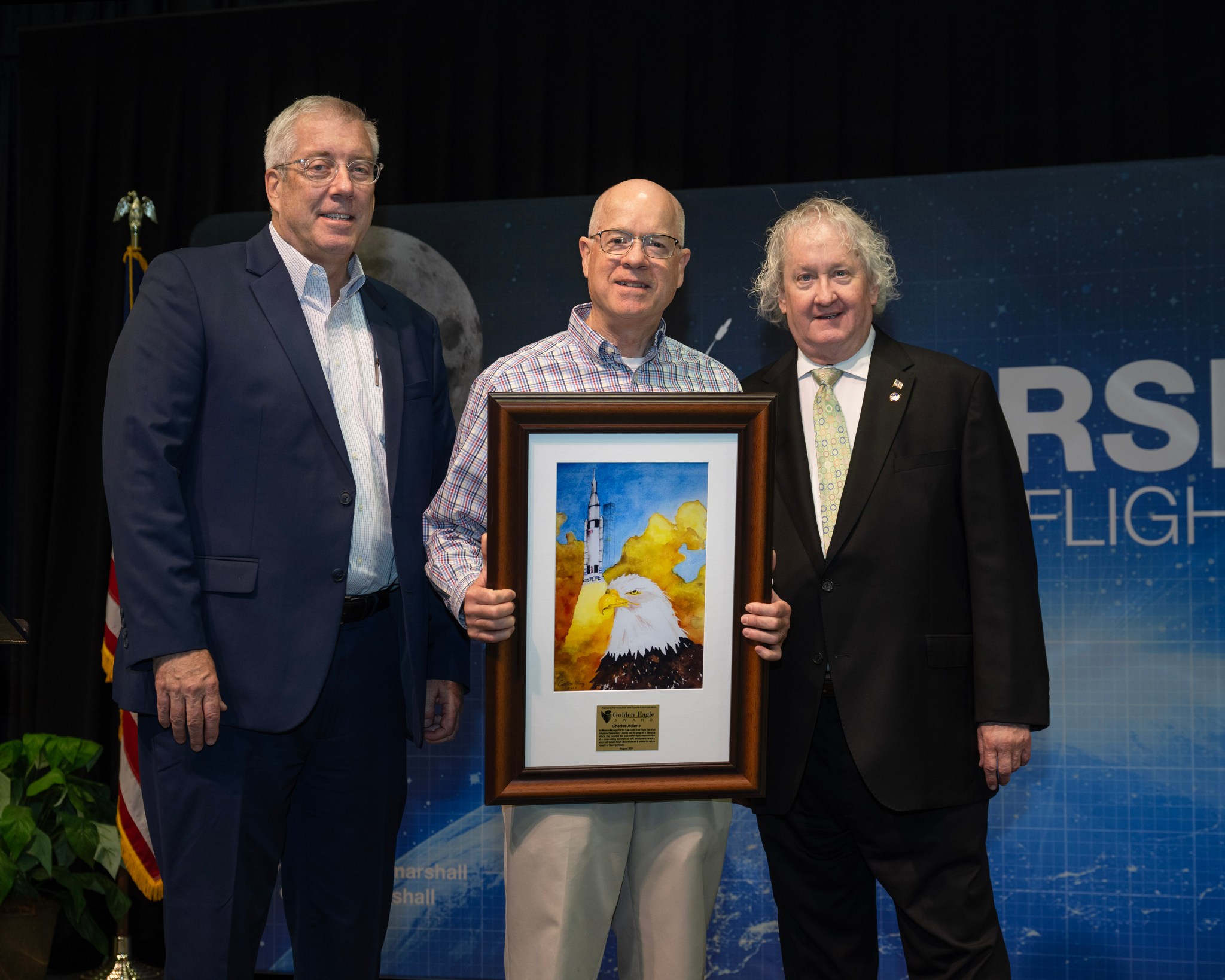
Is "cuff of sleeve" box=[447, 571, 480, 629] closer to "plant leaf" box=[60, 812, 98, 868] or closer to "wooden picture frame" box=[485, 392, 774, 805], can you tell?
"wooden picture frame" box=[485, 392, 774, 805]

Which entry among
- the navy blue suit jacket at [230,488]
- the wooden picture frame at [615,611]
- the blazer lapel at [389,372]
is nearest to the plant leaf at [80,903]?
the navy blue suit jacket at [230,488]

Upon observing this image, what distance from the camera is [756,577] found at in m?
1.85

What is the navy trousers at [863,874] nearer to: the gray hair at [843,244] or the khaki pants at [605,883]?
the khaki pants at [605,883]

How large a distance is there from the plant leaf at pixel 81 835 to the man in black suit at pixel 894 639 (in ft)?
7.91

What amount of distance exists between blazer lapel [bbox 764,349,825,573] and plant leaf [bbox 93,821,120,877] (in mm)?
2689

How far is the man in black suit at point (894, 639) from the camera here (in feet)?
6.86

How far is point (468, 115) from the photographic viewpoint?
3.92 meters

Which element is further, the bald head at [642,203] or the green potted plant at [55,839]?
the green potted plant at [55,839]

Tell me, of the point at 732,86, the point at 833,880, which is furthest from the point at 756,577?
the point at 732,86

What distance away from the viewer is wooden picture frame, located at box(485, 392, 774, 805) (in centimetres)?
179

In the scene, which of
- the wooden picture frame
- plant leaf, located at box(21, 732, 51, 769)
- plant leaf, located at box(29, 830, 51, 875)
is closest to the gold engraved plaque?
the wooden picture frame

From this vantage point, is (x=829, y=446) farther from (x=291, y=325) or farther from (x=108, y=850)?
(x=108, y=850)

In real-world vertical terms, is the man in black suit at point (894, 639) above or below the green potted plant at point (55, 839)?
above

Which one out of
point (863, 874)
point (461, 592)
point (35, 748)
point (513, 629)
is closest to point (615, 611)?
point (513, 629)
